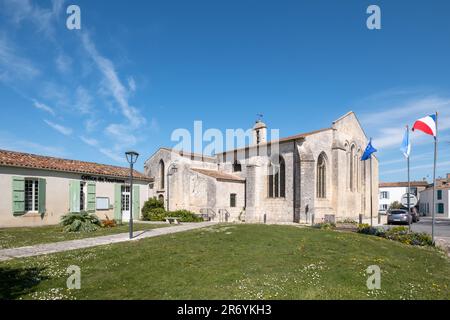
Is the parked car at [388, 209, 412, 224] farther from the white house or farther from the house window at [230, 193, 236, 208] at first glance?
the white house

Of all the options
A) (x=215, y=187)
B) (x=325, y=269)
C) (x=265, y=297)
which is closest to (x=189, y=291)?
(x=265, y=297)

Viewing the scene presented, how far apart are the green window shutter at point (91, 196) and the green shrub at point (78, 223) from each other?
3.92 meters

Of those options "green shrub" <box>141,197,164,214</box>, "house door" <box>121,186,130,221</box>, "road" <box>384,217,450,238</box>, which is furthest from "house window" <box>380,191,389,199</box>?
"house door" <box>121,186,130,221</box>

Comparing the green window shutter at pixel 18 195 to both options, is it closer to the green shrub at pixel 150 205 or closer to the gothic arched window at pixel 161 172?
the green shrub at pixel 150 205

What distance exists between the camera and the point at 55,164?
2116 cm

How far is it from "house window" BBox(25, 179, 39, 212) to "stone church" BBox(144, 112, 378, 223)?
11.8 metres

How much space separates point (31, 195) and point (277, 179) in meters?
19.1

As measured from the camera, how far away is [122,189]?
25.6 meters

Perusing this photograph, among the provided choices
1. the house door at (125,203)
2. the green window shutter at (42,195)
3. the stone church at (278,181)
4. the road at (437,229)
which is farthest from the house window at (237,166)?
the green window shutter at (42,195)

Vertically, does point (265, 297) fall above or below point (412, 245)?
above

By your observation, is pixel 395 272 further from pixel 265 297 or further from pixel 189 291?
pixel 189 291

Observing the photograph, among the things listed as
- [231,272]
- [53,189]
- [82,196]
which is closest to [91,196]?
[82,196]

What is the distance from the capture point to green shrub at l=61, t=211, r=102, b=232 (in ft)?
56.2
